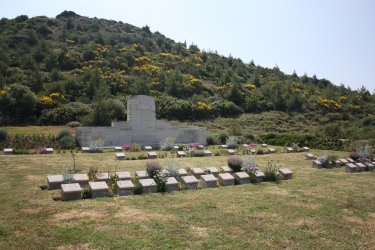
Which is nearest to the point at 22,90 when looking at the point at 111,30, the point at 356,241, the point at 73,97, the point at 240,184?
the point at 73,97

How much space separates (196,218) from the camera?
5551mm

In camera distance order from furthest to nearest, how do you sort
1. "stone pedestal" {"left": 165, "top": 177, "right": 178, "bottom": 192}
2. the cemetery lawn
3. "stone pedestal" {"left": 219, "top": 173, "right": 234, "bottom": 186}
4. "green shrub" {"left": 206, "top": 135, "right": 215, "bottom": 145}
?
"green shrub" {"left": 206, "top": 135, "right": 215, "bottom": 145}, "stone pedestal" {"left": 219, "top": 173, "right": 234, "bottom": 186}, "stone pedestal" {"left": 165, "top": 177, "right": 178, "bottom": 192}, the cemetery lawn

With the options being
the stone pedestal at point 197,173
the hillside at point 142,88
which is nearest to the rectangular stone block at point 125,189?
the stone pedestal at point 197,173

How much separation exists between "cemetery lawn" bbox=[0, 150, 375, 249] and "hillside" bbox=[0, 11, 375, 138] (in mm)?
15289

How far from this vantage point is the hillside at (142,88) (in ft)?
84.1

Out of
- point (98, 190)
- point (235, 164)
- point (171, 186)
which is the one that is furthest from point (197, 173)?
point (98, 190)

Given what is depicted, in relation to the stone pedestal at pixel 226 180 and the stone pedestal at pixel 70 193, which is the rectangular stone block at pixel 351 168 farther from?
the stone pedestal at pixel 70 193

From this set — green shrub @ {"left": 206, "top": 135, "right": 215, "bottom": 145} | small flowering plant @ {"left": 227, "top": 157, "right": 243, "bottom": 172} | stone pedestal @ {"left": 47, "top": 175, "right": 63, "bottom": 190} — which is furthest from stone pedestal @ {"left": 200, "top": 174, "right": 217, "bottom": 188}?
green shrub @ {"left": 206, "top": 135, "right": 215, "bottom": 145}

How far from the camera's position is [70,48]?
166 feet

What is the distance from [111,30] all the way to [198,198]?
71.7 metres

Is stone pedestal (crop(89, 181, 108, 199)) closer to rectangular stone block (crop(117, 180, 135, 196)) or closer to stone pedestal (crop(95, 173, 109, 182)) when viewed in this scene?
rectangular stone block (crop(117, 180, 135, 196))

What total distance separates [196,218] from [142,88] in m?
29.6

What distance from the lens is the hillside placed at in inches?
1009

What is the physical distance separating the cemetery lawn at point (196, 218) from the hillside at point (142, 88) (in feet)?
50.2
